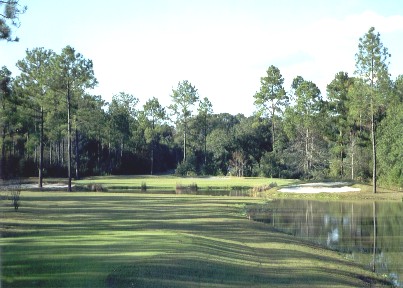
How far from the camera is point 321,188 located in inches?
2083

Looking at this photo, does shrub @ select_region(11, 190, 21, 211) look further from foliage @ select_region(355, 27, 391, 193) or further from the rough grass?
foliage @ select_region(355, 27, 391, 193)

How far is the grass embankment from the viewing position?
39.4 feet

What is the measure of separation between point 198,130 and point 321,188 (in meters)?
58.1

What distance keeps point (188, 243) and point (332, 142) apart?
70.9 meters

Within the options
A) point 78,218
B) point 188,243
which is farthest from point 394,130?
point 188,243

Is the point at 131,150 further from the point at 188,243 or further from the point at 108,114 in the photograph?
the point at 188,243

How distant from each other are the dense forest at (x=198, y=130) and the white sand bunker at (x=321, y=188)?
3485mm

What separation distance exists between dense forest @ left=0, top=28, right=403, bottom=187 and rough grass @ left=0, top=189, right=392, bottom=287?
19.8m

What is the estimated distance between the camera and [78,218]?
24.7 meters

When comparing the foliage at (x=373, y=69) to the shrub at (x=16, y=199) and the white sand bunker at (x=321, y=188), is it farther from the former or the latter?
the shrub at (x=16, y=199)

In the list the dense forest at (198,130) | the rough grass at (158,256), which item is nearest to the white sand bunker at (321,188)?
the dense forest at (198,130)

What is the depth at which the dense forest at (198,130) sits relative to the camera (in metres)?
54.2

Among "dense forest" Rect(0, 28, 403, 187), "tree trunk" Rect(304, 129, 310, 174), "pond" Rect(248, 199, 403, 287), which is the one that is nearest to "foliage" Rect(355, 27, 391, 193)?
"dense forest" Rect(0, 28, 403, 187)

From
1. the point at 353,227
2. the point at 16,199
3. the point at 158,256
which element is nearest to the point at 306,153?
the point at 353,227
